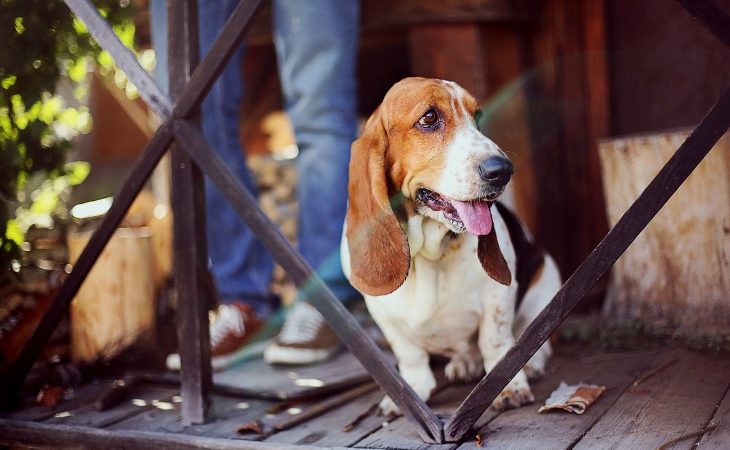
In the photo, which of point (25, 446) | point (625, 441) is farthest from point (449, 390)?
point (25, 446)

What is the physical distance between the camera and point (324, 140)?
116 inches

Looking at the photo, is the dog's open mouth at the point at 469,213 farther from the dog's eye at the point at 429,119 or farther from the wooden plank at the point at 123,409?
the wooden plank at the point at 123,409

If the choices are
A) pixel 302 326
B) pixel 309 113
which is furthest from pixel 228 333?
pixel 309 113

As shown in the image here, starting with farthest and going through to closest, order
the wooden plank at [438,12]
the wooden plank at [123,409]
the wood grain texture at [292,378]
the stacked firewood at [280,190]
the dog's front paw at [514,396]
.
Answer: the stacked firewood at [280,190] < the wooden plank at [438,12] < the wood grain texture at [292,378] < the wooden plank at [123,409] < the dog's front paw at [514,396]

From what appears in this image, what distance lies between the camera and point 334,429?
217cm

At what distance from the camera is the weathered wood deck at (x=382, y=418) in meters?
1.93

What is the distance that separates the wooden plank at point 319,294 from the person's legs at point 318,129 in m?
0.78

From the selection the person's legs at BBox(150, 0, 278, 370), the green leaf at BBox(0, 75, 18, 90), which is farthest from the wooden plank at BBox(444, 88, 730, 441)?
the green leaf at BBox(0, 75, 18, 90)

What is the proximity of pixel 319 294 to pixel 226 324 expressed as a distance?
1.06 m

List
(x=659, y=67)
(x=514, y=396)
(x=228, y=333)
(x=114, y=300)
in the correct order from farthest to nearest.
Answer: (x=659, y=67)
(x=114, y=300)
(x=228, y=333)
(x=514, y=396)

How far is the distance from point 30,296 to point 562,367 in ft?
6.39

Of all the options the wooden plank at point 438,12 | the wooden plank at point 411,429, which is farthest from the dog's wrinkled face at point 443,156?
the wooden plank at point 438,12

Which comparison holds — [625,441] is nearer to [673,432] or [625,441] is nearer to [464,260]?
[673,432]

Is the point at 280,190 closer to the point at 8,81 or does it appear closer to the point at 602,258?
the point at 8,81
